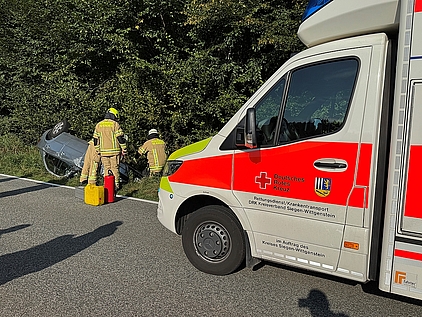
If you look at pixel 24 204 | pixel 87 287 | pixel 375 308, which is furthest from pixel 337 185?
pixel 24 204

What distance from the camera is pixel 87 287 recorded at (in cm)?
461

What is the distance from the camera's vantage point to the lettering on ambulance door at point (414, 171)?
3.44 m

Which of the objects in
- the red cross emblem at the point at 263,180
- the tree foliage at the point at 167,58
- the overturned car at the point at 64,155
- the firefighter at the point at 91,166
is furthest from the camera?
the overturned car at the point at 64,155

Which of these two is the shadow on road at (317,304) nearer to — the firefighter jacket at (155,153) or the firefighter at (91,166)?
the firefighter at (91,166)

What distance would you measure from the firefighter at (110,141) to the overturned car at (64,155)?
1.36 metres

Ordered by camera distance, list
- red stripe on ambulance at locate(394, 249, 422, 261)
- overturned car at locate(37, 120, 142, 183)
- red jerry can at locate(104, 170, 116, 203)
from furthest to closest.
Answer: overturned car at locate(37, 120, 142, 183) → red jerry can at locate(104, 170, 116, 203) → red stripe on ambulance at locate(394, 249, 422, 261)

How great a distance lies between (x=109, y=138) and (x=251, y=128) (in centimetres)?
605

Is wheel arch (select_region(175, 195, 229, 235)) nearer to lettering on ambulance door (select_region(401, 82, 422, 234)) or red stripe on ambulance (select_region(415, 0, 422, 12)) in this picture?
lettering on ambulance door (select_region(401, 82, 422, 234))

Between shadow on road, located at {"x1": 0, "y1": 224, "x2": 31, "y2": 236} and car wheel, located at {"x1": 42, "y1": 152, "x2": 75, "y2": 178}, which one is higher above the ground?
car wheel, located at {"x1": 42, "y1": 152, "x2": 75, "y2": 178}

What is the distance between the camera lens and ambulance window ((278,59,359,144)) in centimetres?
395

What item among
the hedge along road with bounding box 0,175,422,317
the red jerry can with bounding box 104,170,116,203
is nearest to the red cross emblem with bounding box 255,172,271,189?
the hedge along road with bounding box 0,175,422,317

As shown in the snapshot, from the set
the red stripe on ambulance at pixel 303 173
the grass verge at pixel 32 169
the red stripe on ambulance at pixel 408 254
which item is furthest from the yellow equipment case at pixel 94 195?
the red stripe on ambulance at pixel 408 254

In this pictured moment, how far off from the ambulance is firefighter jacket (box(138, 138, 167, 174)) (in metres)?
6.10

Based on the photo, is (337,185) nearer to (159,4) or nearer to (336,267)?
(336,267)
